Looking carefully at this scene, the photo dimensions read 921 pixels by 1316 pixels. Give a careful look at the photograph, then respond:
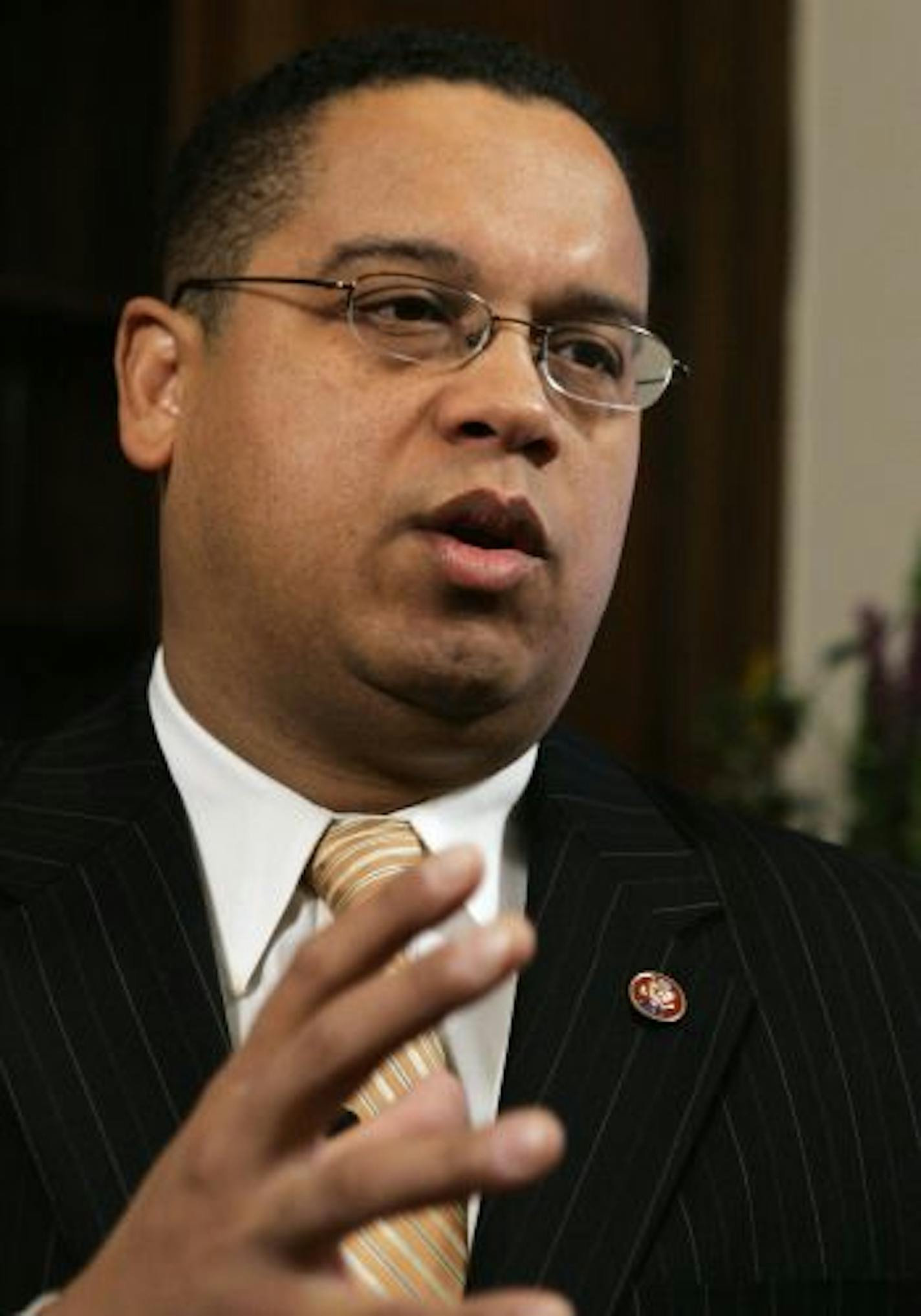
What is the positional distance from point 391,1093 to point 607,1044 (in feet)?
0.51

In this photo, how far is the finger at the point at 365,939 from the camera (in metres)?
0.81

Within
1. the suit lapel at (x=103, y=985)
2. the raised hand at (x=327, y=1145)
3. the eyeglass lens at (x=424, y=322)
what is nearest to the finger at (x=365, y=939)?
the raised hand at (x=327, y=1145)

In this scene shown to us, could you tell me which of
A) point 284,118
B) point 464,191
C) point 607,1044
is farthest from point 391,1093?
point 284,118

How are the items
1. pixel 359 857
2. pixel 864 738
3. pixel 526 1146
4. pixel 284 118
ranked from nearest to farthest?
pixel 526 1146 < pixel 359 857 < pixel 284 118 < pixel 864 738

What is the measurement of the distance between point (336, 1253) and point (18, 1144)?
0.43 m

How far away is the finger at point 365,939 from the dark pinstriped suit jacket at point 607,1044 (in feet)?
1.26

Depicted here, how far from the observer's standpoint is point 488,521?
133cm

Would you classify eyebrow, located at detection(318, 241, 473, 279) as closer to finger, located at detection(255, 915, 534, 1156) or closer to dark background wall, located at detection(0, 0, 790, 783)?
finger, located at detection(255, 915, 534, 1156)

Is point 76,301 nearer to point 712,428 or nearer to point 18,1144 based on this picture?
point 712,428

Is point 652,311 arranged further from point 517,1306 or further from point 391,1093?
point 517,1306

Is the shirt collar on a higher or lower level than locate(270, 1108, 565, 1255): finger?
lower

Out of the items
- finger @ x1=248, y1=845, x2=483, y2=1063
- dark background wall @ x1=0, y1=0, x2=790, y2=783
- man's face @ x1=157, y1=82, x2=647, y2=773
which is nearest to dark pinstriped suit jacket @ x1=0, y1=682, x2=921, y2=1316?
man's face @ x1=157, y1=82, x2=647, y2=773

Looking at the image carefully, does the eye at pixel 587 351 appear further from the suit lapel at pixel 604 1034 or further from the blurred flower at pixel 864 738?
the blurred flower at pixel 864 738

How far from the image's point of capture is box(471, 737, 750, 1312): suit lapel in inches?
48.6
